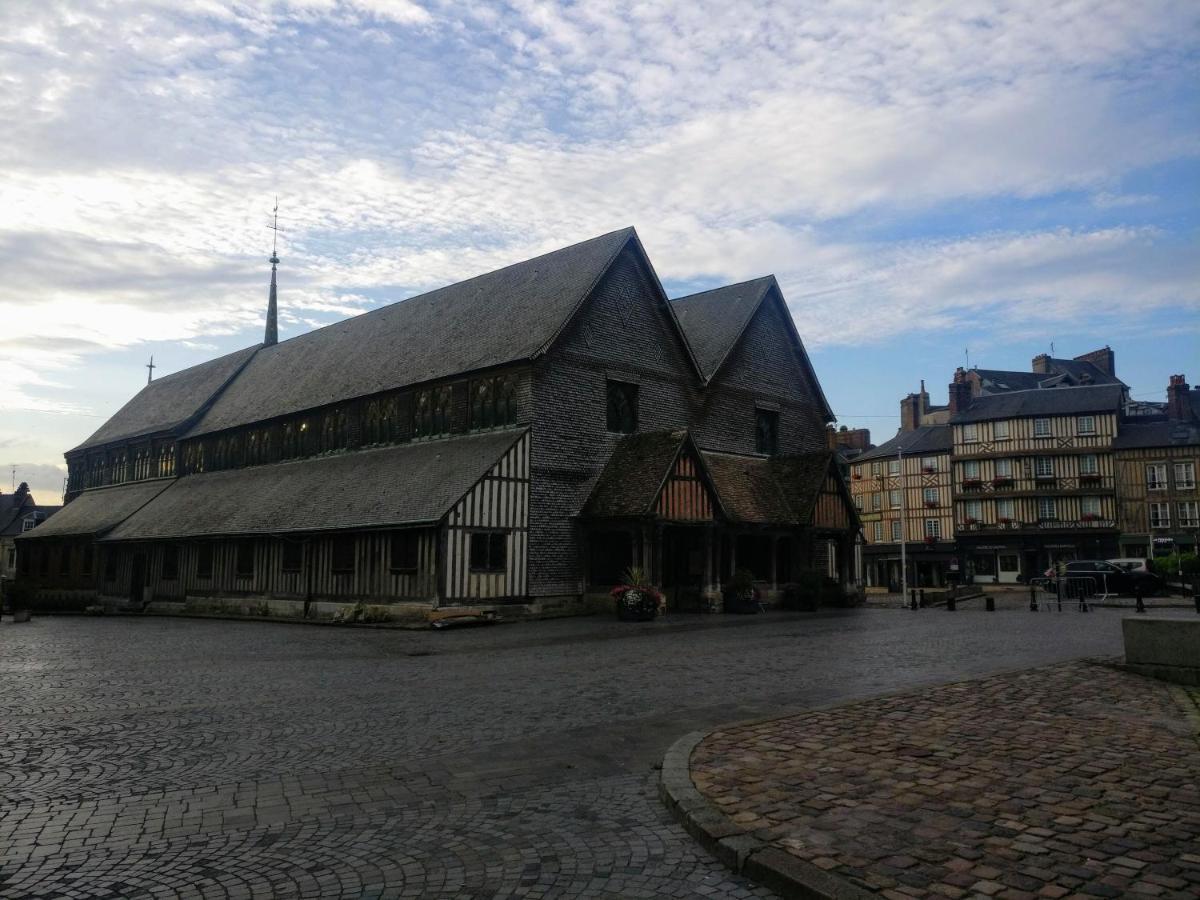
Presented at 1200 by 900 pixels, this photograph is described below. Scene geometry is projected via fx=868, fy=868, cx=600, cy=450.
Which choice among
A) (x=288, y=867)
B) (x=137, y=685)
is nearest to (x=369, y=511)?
(x=137, y=685)

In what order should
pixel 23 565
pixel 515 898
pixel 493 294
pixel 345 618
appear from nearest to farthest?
pixel 515 898, pixel 345 618, pixel 493 294, pixel 23 565

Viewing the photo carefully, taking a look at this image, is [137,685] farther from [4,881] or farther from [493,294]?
[493,294]

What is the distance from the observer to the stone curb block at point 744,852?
3.99m

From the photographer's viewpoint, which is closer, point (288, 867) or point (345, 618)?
point (288, 867)

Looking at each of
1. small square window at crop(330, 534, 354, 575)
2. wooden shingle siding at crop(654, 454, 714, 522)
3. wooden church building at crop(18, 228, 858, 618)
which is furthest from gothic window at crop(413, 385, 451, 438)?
wooden shingle siding at crop(654, 454, 714, 522)

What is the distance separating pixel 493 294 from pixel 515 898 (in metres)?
27.5

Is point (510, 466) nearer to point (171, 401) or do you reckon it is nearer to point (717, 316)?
point (717, 316)

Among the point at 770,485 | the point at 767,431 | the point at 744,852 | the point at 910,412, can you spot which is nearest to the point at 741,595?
the point at 770,485

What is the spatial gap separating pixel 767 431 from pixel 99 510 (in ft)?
101

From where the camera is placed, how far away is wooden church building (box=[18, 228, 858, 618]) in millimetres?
23594

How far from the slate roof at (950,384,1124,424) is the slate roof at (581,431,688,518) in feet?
129

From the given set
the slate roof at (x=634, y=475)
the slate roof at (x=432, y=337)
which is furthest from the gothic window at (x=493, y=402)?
the slate roof at (x=634, y=475)

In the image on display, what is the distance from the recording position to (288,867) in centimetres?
461

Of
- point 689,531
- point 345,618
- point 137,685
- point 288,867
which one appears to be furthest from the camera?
point 689,531
